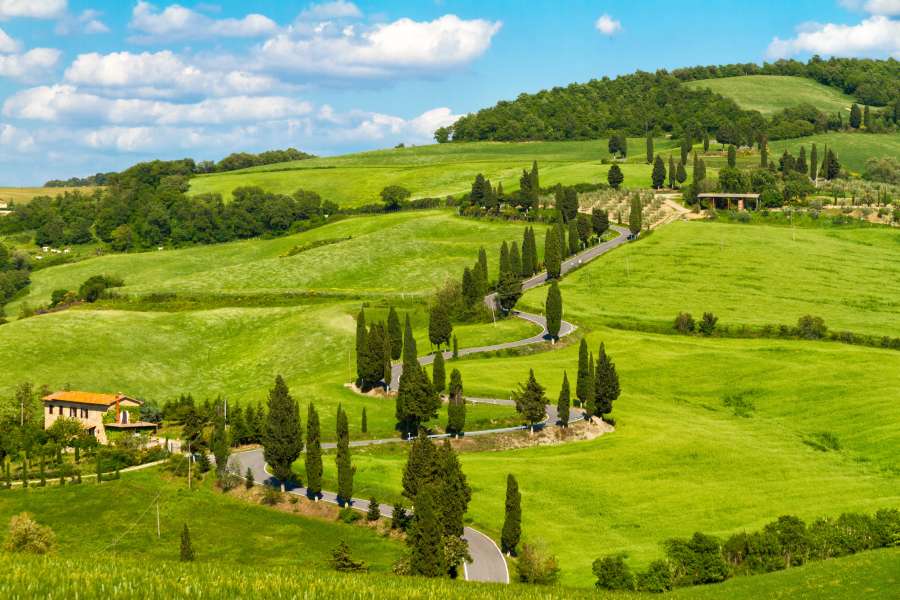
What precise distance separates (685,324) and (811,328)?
1861 cm

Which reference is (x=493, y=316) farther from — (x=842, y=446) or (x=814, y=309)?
(x=842, y=446)

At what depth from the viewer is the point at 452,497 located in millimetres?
83688

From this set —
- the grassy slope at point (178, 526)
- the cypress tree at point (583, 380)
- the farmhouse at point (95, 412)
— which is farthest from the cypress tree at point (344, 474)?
the farmhouse at point (95, 412)

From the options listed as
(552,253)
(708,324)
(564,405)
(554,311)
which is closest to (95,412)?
(564,405)

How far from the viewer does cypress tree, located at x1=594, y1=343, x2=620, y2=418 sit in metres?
121

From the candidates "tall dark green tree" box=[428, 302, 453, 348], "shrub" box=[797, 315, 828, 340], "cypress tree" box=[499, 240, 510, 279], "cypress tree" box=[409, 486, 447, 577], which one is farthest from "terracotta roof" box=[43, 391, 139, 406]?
"shrub" box=[797, 315, 828, 340]

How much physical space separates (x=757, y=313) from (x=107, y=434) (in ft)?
337

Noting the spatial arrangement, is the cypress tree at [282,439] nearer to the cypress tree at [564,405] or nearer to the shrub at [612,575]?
the cypress tree at [564,405]

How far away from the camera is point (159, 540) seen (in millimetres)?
90312

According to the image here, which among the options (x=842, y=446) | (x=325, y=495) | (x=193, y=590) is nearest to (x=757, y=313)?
(x=842, y=446)

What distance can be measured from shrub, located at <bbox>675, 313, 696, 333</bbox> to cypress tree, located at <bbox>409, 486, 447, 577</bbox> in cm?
9685

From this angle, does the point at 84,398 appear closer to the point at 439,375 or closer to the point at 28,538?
the point at 439,375

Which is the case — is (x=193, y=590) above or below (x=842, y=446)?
above

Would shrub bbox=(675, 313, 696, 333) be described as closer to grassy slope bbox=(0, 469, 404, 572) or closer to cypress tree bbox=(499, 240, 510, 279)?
cypress tree bbox=(499, 240, 510, 279)
